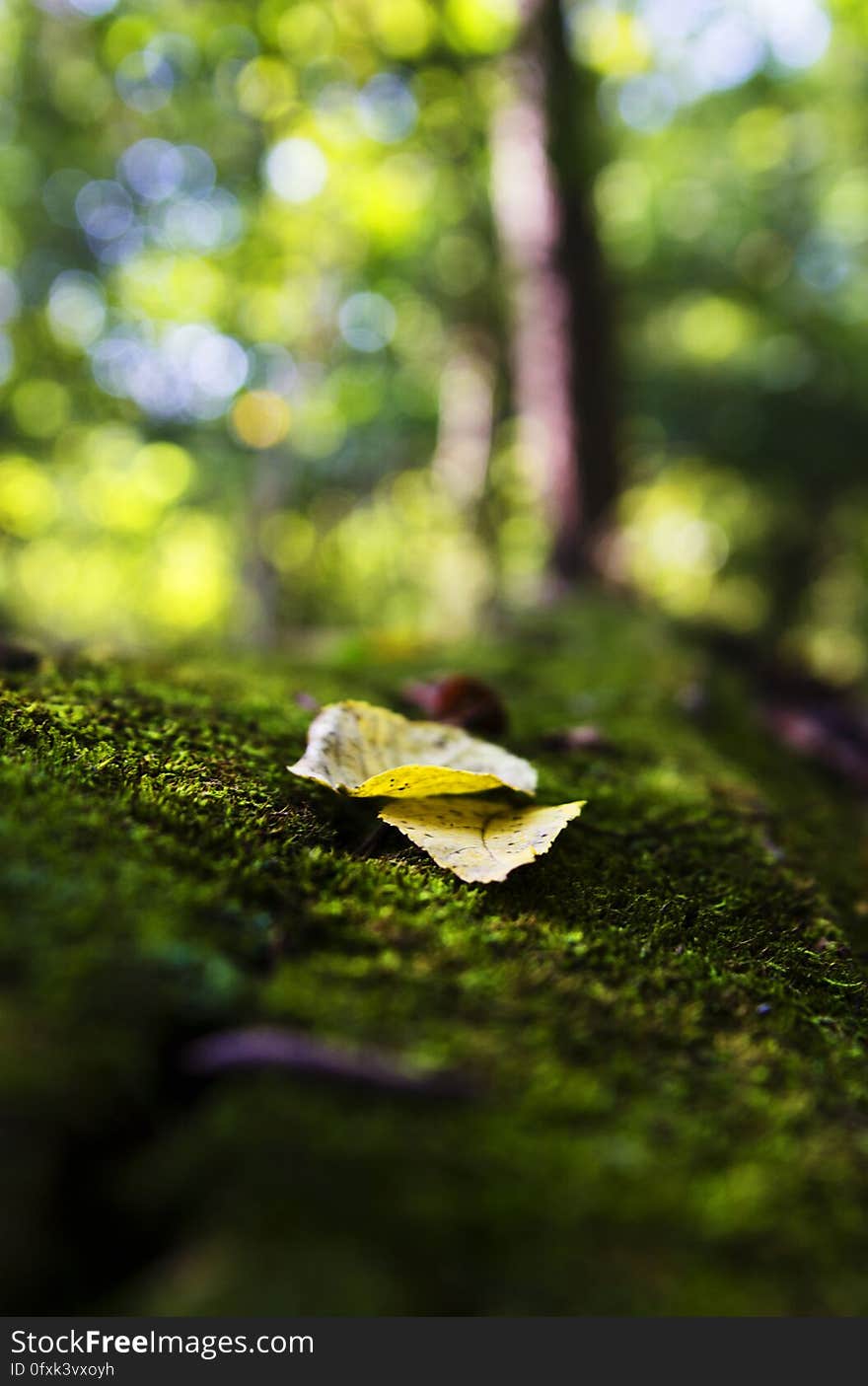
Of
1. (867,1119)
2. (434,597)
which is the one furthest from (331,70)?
(434,597)

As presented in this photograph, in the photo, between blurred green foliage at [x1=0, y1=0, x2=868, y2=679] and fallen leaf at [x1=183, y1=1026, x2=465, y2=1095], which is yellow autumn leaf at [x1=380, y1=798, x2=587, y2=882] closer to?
fallen leaf at [x1=183, y1=1026, x2=465, y2=1095]

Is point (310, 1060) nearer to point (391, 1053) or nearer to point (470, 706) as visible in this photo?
point (391, 1053)

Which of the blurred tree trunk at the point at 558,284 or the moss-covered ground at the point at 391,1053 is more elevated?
the blurred tree trunk at the point at 558,284

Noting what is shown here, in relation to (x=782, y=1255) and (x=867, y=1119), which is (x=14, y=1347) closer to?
(x=782, y=1255)

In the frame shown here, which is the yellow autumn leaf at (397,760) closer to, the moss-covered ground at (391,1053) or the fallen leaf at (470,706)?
the moss-covered ground at (391,1053)

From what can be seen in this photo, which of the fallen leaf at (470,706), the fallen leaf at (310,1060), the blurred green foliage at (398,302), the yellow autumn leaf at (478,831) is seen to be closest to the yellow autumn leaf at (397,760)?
the yellow autumn leaf at (478,831)
